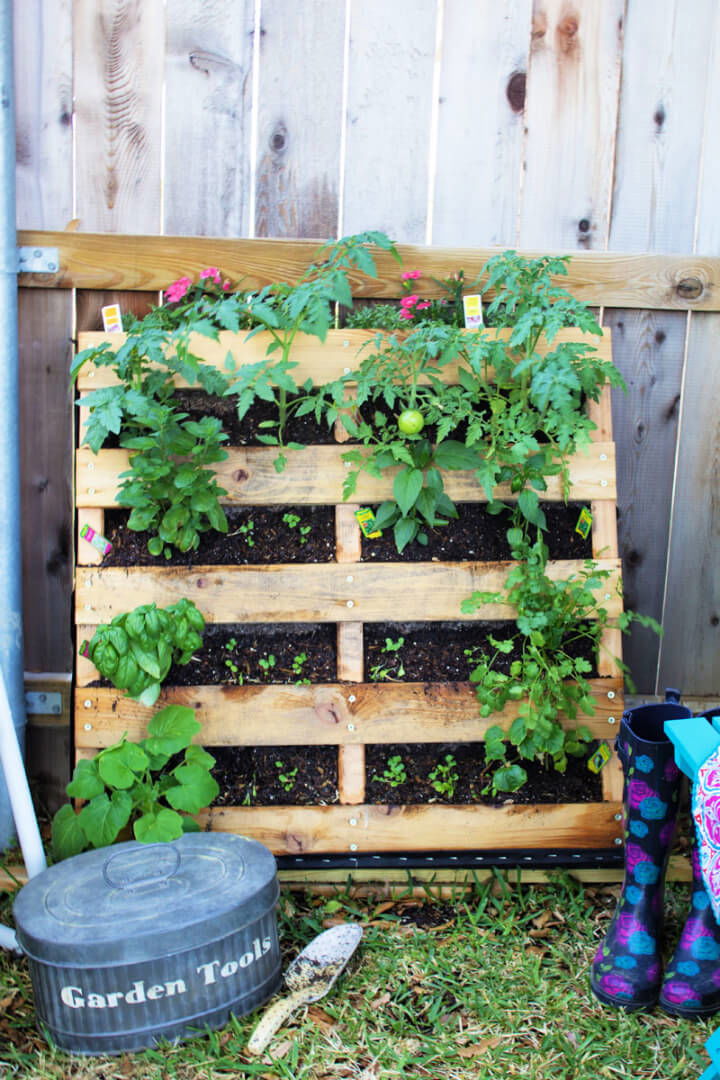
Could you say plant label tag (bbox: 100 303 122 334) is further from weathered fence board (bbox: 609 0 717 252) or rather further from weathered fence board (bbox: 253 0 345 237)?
weathered fence board (bbox: 609 0 717 252)

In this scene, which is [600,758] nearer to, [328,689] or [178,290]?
[328,689]

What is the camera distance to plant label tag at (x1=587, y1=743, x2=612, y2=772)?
210 centimetres

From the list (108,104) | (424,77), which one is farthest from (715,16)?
(108,104)

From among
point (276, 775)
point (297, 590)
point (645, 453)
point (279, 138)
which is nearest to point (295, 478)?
point (297, 590)

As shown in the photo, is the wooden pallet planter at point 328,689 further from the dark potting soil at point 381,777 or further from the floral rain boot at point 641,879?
the floral rain boot at point 641,879

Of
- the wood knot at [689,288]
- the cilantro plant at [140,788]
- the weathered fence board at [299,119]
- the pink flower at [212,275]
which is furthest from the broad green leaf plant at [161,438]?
the wood knot at [689,288]

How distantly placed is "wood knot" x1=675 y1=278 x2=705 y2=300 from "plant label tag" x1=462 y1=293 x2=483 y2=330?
1.99 feet

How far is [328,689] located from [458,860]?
50 centimetres

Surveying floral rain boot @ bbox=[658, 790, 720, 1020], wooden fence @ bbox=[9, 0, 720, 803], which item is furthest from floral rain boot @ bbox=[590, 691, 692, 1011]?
wooden fence @ bbox=[9, 0, 720, 803]

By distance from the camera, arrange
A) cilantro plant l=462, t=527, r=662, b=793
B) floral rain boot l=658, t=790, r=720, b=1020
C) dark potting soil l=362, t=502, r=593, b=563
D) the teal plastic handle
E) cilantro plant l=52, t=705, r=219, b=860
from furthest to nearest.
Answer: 1. dark potting soil l=362, t=502, r=593, b=563
2. cilantro plant l=462, t=527, r=662, b=793
3. cilantro plant l=52, t=705, r=219, b=860
4. floral rain boot l=658, t=790, r=720, b=1020
5. the teal plastic handle

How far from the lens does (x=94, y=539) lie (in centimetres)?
207

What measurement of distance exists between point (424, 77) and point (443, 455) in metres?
1.05

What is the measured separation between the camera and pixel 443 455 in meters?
2.06

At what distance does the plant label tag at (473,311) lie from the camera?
2160 mm
